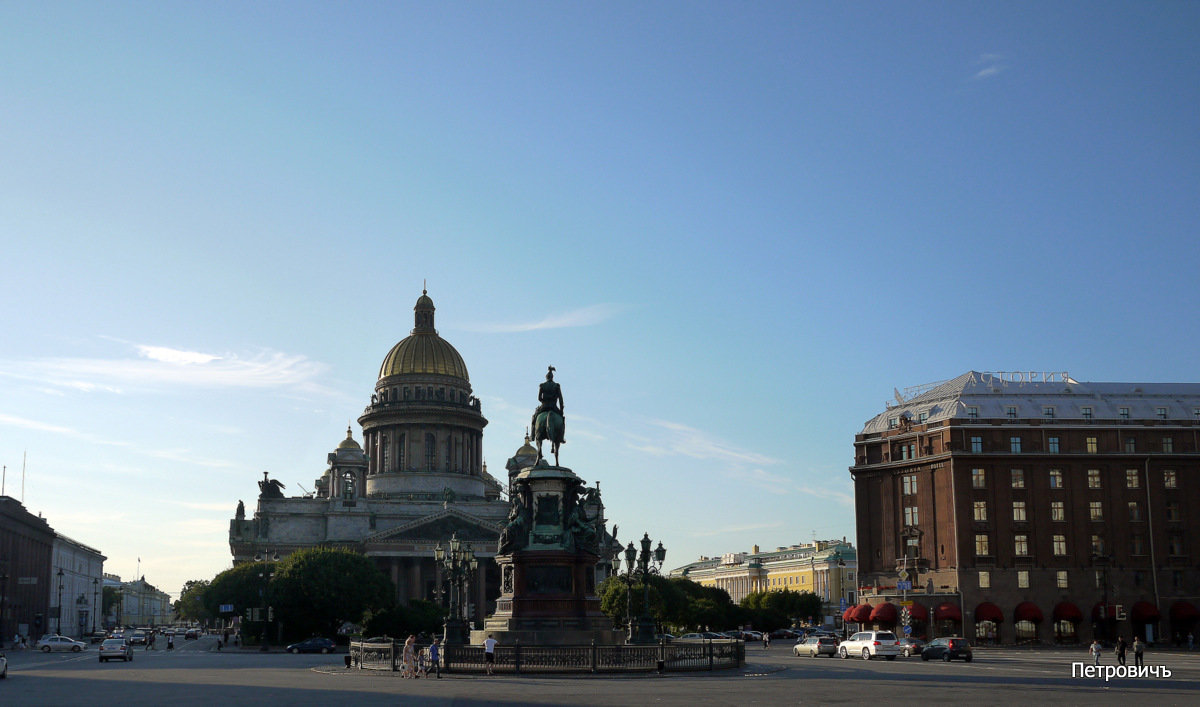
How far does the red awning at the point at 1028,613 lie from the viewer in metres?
85.7

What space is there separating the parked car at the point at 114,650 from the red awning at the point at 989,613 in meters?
56.3

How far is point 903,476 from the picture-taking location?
9525 cm

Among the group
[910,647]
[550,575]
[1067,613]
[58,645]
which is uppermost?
[550,575]

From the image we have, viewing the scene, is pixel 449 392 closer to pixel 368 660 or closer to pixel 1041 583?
pixel 1041 583

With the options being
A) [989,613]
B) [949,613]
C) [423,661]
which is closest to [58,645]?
[423,661]

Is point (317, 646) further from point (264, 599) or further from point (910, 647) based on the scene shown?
point (910, 647)

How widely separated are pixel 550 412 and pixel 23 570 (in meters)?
88.7

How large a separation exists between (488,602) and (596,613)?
106 meters

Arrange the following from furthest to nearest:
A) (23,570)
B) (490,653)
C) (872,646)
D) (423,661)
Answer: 1. (23,570)
2. (872,646)
3. (423,661)
4. (490,653)

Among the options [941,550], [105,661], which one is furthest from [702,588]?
[105,661]

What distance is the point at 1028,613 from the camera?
85750 mm

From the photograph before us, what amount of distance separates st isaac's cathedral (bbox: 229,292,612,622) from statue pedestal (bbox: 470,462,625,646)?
9729cm

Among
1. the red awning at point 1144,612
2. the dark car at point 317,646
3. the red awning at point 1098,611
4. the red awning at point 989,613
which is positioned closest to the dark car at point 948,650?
the red awning at point 989,613

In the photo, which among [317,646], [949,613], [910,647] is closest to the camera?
[910,647]
